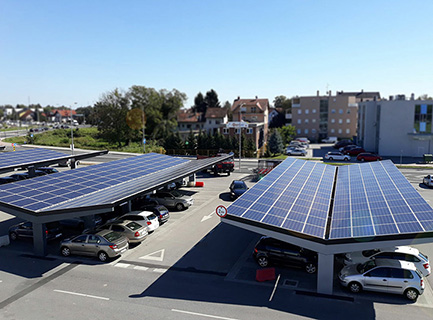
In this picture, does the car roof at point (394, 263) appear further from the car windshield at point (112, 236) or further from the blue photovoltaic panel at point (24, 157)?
the blue photovoltaic panel at point (24, 157)

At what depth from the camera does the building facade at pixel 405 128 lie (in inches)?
2175

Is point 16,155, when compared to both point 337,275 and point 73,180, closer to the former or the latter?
point 73,180

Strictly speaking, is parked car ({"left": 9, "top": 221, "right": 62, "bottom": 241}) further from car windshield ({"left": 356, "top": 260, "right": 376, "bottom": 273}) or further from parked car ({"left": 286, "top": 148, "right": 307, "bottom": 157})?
parked car ({"left": 286, "top": 148, "right": 307, "bottom": 157})

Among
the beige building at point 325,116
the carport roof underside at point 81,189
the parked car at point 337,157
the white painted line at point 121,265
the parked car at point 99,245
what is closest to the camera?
the white painted line at point 121,265

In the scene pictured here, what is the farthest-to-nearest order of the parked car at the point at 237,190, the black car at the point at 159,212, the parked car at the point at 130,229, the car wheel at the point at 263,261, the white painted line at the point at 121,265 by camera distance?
the parked car at the point at 237,190 < the black car at the point at 159,212 < the parked car at the point at 130,229 < the white painted line at the point at 121,265 < the car wheel at the point at 263,261

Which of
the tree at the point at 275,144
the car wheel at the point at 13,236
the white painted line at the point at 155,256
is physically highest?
the tree at the point at 275,144

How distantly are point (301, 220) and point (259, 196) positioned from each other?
2.86 metres

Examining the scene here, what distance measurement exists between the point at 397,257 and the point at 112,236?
1332cm

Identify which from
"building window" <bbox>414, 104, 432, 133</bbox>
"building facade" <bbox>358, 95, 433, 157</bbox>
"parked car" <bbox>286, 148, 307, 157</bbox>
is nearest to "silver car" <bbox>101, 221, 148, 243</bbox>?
"parked car" <bbox>286, 148, 307, 157</bbox>

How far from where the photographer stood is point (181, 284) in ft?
A: 50.3

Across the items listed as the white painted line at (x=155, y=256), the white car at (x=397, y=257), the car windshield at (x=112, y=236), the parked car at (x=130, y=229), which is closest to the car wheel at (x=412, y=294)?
the white car at (x=397, y=257)

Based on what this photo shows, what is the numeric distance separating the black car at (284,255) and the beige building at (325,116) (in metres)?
74.1

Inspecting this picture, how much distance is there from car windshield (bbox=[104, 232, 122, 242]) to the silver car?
0.93 metres

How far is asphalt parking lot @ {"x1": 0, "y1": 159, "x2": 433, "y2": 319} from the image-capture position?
13.2 m
